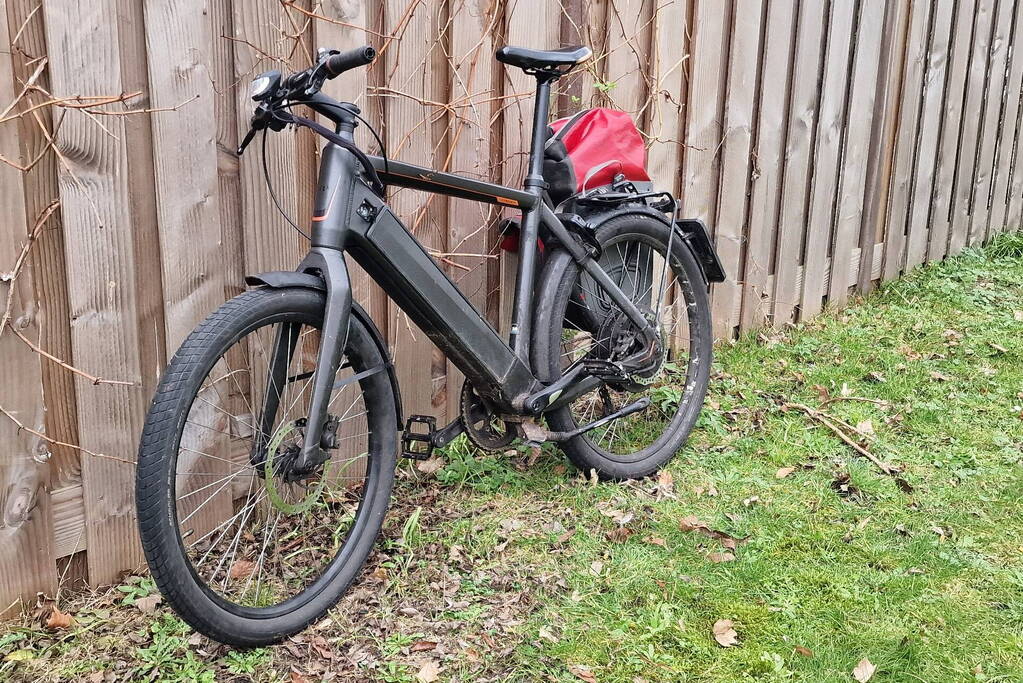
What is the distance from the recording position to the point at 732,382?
13.4 feet

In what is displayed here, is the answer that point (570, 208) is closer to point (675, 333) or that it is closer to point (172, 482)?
point (675, 333)

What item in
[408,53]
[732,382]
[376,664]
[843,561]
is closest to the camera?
[376,664]

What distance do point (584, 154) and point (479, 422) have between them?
101 cm

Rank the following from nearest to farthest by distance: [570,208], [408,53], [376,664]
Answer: [376,664] → [408,53] → [570,208]

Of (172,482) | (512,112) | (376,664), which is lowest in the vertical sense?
(376,664)

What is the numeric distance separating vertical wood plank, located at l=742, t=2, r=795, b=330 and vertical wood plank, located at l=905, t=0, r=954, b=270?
1.34m

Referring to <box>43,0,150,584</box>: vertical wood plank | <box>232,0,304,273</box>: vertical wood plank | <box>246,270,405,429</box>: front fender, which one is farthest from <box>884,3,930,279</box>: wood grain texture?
<box>43,0,150,584</box>: vertical wood plank

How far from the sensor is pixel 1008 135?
6.16 meters

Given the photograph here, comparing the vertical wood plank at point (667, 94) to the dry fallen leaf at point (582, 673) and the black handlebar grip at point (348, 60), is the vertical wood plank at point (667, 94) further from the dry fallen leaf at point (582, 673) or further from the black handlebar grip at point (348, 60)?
the dry fallen leaf at point (582, 673)

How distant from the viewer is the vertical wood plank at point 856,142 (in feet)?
15.7

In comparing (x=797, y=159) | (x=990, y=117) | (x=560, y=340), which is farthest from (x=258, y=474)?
(x=990, y=117)

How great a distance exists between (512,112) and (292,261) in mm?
1051

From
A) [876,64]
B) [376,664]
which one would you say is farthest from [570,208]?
[876,64]

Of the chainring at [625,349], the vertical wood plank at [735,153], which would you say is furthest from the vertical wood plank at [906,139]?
the chainring at [625,349]
